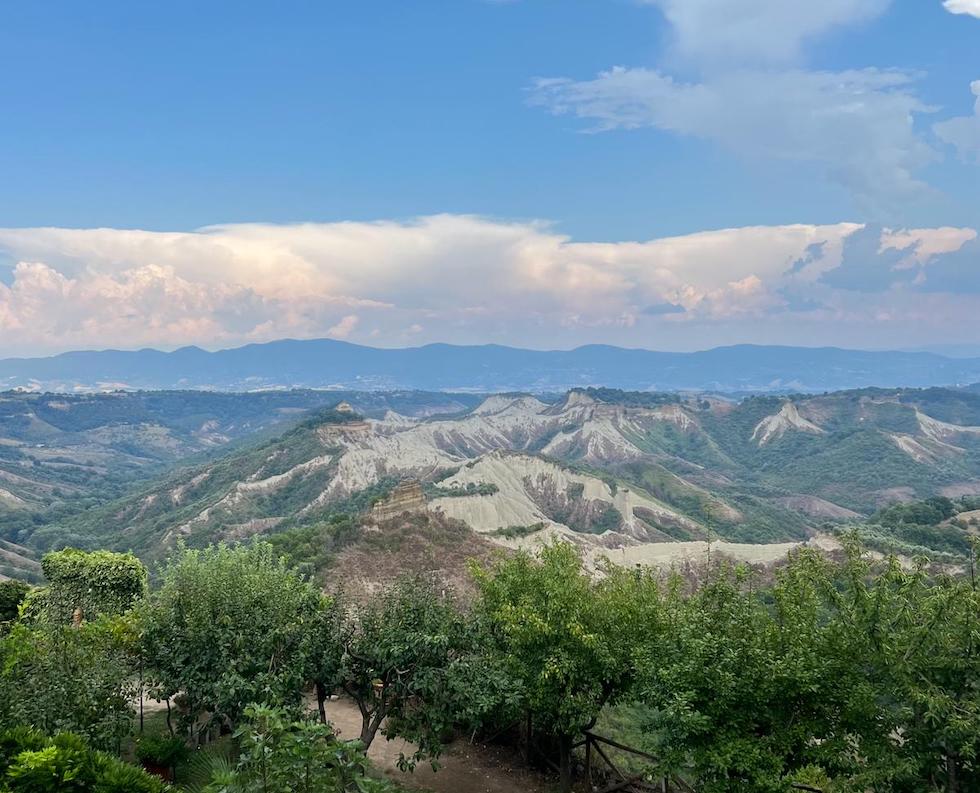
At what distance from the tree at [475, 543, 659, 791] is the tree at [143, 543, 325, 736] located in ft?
18.9

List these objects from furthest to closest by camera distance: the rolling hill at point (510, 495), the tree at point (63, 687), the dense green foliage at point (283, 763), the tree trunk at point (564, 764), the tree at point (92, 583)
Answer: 1. the rolling hill at point (510, 495)
2. the tree at point (92, 583)
3. the tree trunk at point (564, 764)
4. the tree at point (63, 687)
5. the dense green foliage at point (283, 763)

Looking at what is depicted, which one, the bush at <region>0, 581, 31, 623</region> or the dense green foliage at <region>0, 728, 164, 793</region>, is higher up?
the dense green foliage at <region>0, 728, 164, 793</region>

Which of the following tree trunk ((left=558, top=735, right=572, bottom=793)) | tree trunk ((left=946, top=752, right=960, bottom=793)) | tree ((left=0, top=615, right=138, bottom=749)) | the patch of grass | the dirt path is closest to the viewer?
tree trunk ((left=946, top=752, right=960, bottom=793))

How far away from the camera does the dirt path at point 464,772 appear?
61.5 feet

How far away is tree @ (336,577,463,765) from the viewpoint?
51.5 feet

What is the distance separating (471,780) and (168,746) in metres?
9.16

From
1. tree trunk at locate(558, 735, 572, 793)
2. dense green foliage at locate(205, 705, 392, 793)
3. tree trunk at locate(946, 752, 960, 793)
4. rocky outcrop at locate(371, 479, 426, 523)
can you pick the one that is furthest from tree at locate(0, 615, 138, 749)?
rocky outcrop at locate(371, 479, 426, 523)

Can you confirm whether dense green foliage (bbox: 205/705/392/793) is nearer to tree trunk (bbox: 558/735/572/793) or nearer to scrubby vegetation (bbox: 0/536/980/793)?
scrubby vegetation (bbox: 0/536/980/793)

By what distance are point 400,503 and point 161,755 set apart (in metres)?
58.7

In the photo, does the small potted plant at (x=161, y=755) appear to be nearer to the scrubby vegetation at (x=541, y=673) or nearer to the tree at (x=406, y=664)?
the scrubby vegetation at (x=541, y=673)

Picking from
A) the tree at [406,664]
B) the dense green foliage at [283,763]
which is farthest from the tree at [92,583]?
the dense green foliage at [283,763]

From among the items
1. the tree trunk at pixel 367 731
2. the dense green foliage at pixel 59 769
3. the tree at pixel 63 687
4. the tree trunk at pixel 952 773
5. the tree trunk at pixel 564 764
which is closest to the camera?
the dense green foliage at pixel 59 769

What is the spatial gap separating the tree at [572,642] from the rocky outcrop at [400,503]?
51.9 metres

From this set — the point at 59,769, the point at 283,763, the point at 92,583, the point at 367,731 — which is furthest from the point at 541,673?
the point at 92,583
